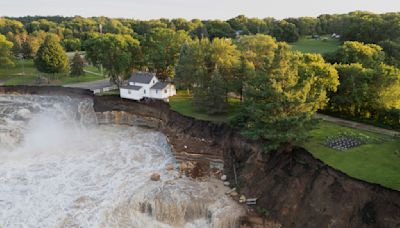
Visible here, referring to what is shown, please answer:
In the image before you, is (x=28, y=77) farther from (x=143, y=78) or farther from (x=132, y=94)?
(x=143, y=78)

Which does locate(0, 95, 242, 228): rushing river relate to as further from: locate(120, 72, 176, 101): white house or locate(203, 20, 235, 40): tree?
locate(203, 20, 235, 40): tree

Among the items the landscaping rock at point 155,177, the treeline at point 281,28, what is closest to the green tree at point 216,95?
the landscaping rock at point 155,177

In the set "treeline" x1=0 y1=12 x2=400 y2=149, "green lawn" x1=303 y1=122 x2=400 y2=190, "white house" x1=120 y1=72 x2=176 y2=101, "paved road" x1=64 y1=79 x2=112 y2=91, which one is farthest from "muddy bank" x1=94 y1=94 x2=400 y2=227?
"paved road" x1=64 y1=79 x2=112 y2=91

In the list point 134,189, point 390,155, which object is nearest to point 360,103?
point 390,155

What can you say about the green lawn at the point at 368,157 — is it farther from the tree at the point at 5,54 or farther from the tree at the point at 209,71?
the tree at the point at 5,54

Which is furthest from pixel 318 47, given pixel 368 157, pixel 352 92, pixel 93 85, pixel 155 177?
pixel 155 177

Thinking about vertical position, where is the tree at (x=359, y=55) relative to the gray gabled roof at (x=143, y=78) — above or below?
above
